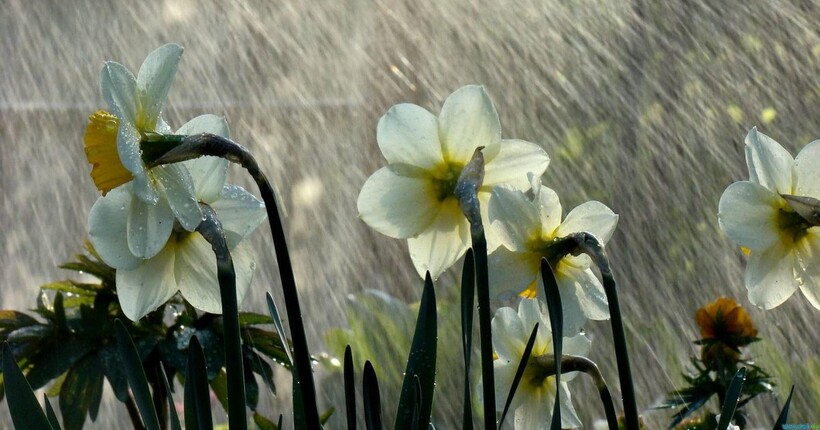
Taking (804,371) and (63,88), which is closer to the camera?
(804,371)

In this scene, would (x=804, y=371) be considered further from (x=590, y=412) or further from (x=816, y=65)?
(x=816, y=65)

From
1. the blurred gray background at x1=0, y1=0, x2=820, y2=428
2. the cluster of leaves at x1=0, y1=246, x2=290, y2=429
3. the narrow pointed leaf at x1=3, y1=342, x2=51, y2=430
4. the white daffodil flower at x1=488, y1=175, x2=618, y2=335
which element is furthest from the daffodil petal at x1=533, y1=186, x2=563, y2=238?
the blurred gray background at x1=0, y1=0, x2=820, y2=428

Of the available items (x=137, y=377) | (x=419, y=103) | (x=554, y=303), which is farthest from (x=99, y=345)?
(x=419, y=103)

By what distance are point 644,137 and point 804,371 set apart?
3.96 ft

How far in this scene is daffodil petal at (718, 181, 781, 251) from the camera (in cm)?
42

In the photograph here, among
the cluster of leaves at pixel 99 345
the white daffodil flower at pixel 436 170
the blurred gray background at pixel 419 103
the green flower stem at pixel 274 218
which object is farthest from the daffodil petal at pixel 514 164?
the blurred gray background at pixel 419 103

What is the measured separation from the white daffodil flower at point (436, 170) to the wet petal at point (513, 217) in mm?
17

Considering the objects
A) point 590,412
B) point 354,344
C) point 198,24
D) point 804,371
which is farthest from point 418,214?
point 198,24

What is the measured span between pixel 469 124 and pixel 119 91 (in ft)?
0.46

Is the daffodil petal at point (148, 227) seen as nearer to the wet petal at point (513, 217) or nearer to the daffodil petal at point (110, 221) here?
the daffodil petal at point (110, 221)

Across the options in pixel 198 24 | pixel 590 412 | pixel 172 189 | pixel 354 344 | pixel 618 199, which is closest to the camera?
pixel 172 189

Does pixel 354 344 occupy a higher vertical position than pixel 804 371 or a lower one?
higher

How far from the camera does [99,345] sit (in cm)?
83

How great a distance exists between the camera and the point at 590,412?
1.85 meters
